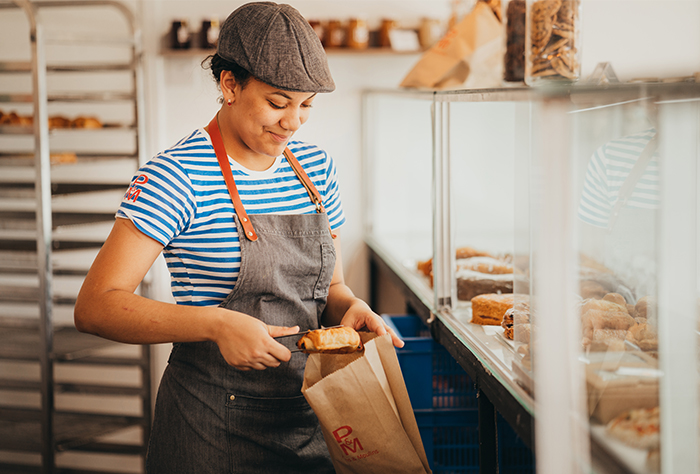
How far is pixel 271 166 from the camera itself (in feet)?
5.07

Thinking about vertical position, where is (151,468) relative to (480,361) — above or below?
below

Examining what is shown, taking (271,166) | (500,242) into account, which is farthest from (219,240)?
(500,242)

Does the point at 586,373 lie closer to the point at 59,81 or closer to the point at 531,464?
the point at 531,464

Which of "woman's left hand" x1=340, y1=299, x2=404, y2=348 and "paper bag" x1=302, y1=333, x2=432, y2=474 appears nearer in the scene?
"paper bag" x1=302, y1=333, x2=432, y2=474

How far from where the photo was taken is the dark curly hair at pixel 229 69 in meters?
1.39

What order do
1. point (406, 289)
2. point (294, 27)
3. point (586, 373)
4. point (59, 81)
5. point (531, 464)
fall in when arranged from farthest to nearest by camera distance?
point (59, 81) → point (406, 289) → point (531, 464) → point (294, 27) → point (586, 373)

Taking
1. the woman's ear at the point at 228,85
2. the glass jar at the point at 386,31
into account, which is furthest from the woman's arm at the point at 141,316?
the glass jar at the point at 386,31

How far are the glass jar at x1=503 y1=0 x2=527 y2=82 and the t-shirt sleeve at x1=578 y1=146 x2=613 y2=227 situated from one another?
3.15 ft

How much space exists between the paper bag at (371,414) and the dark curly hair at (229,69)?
2.23 ft

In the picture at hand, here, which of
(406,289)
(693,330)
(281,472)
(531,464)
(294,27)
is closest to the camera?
(693,330)

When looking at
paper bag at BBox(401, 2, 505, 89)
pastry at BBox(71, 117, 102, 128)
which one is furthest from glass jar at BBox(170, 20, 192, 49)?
paper bag at BBox(401, 2, 505, 89)

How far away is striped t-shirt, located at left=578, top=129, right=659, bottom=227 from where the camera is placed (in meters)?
0.90

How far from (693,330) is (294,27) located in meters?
1.03

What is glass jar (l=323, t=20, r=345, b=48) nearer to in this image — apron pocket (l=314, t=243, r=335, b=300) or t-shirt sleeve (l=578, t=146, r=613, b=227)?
apron pocket (l=314, t=243, r=335, b=300)
